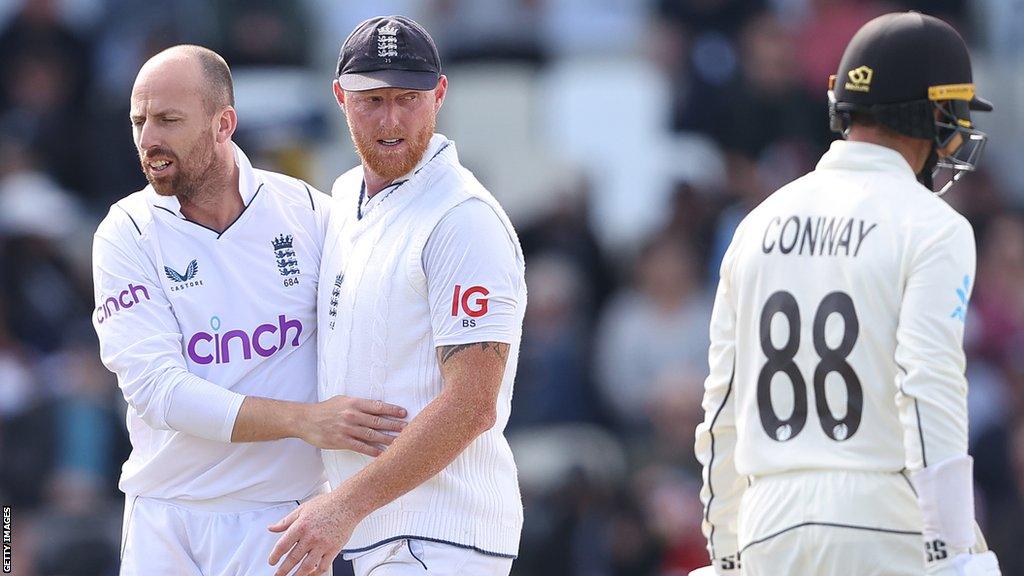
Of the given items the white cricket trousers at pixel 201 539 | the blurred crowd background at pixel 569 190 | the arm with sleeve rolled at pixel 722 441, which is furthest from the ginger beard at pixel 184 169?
the blurred crowd background at pixel 569 190

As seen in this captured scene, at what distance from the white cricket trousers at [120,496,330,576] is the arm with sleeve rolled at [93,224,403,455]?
1.00ft

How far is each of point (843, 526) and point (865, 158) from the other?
990mm

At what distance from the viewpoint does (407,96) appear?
5.15 meters

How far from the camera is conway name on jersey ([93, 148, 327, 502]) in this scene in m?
5.36

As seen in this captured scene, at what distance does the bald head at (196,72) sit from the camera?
5387mm

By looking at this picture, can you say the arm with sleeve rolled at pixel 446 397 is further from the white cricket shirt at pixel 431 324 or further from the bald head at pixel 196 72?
the bald head at pixel 196 72

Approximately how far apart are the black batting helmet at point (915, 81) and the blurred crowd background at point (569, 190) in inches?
220

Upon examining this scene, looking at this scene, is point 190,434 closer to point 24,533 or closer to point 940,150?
point 940,150

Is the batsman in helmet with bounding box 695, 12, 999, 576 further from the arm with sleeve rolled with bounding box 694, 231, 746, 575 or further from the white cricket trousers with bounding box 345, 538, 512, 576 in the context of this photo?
the white cricket trousers with bounding box 345, 538, 512, 576

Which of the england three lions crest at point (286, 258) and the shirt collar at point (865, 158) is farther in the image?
the england three lions crest at point (286, 258)

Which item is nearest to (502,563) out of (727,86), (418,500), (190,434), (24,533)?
(418,500)

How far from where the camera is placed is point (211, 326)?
5383mm

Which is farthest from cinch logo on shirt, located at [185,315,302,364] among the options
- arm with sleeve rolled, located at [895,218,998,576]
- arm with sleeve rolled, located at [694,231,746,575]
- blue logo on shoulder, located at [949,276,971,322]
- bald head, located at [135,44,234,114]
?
blue logo on shoulder, located at [949,276,971,322]

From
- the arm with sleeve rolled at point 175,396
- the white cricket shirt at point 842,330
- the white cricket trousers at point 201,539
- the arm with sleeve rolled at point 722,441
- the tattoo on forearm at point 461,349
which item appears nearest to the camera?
the white cricket shirt at point 842,330
